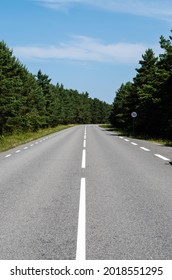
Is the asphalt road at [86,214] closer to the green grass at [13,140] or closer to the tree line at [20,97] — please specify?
the green grass at [13,140]

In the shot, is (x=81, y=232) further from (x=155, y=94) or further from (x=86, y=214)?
(x=155, y=94)

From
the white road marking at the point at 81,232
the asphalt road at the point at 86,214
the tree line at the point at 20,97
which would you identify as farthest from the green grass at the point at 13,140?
the white road marking at the point at 81,232

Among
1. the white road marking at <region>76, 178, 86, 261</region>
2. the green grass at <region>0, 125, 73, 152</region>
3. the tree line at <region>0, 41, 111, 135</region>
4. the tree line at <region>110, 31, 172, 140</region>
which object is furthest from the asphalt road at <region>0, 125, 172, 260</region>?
the tree line at <region>0, 41, 111, 135</region>

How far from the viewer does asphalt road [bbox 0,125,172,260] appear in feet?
15.0

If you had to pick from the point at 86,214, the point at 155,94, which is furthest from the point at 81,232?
the point at 155,94

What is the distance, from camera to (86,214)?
6.36 metres

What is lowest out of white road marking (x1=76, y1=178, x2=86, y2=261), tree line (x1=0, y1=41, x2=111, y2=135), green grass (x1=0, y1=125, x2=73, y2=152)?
green grass (x1=0, y1=125, x2=73, y2=152)

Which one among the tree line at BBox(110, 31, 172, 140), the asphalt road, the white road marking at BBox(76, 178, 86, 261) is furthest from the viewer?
the tree line at BBox(110, 31, 172, 140)

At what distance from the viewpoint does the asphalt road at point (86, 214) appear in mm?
4582

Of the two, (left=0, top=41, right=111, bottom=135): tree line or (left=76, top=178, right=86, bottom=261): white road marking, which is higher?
(left=0, top=41, right=111, bottom=135): tree line

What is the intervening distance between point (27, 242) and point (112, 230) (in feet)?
4.22

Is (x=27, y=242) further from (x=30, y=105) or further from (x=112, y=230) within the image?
(x=30, y=105)

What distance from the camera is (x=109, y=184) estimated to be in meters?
9.26

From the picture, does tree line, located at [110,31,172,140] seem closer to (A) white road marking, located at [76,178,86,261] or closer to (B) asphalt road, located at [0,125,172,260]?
(B) asphalt road, located at [0,125,172,260]
